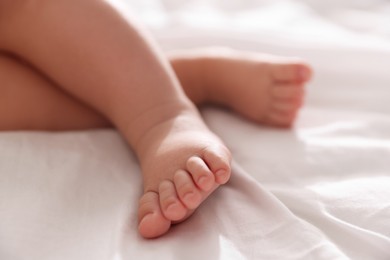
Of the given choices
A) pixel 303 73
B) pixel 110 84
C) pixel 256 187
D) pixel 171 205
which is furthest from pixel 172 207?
pixel 303 73

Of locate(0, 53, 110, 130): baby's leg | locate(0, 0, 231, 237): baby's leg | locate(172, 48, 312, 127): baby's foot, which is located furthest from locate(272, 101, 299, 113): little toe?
locate(0, 53, 110, 130): baby's leg

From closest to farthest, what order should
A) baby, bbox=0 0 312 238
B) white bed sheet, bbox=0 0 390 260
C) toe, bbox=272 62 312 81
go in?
white bed sheet, bbox=0 0 390 260 < baby, bbox=0 0 312 238 < toe, bbox=272 62 312 81

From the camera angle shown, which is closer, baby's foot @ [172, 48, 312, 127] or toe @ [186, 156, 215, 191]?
toe @ [186, 156, 215, 191]

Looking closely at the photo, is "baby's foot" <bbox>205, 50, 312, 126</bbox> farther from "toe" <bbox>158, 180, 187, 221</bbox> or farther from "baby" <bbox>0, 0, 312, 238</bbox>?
"toe" <bbox>158, 180, 187, 221</bbox>

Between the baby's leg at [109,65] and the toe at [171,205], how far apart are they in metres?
0.06

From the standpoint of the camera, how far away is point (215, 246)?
1.75ft

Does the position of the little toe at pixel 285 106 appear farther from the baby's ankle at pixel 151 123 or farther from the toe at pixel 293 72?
the baby's ankle at pixel 151 123

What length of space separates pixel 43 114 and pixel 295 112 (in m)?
0.35

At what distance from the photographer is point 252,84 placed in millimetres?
806

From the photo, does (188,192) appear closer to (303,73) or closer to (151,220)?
(151,220)

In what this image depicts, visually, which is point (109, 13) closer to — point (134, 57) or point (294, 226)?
point (134, 57)

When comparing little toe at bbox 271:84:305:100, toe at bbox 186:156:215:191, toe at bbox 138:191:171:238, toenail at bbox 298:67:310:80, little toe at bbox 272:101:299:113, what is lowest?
little toe at bbox 272:101:299:113

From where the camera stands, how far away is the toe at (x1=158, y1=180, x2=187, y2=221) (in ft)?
1.82

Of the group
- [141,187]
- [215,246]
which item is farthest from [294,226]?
[141,187]
